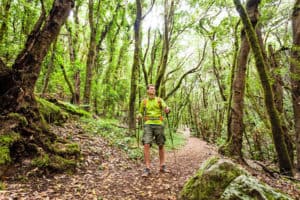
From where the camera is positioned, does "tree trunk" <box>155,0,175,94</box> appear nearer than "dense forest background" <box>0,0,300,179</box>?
No

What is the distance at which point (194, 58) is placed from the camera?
25.5m

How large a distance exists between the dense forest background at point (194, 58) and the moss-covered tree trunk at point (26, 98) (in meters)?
0.05

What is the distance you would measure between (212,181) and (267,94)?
396 centimetres

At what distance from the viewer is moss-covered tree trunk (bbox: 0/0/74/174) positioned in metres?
4.57

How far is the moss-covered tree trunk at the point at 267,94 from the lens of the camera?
6070mm

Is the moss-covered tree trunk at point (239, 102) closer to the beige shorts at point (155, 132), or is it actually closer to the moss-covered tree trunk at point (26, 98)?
the beige shorts at point (155, 132)

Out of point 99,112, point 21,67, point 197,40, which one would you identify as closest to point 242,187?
point 21,67

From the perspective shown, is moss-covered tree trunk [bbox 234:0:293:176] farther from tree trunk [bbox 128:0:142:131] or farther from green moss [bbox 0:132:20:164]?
green moss [bbox 0:132:20:164]

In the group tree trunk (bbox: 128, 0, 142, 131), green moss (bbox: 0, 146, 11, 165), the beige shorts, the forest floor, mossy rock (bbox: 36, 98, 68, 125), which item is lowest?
the forest floor

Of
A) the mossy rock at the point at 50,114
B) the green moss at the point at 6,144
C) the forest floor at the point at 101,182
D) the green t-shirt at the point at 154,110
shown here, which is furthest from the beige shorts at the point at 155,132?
the mossy rock at the point at 50,114

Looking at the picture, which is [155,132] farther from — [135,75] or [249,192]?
[135,75]

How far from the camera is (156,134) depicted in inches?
225

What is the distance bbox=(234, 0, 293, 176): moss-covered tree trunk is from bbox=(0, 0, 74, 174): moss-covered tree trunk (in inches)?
194

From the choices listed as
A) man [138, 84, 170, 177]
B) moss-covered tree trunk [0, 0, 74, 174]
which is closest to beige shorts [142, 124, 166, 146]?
man [138, 84, 170, 177]
